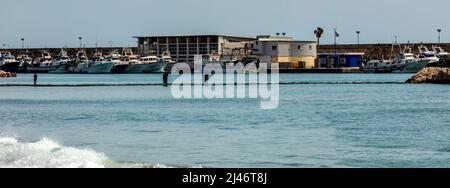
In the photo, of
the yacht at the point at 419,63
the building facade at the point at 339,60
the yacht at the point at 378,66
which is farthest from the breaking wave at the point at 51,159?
the building facade at the point at 339,60

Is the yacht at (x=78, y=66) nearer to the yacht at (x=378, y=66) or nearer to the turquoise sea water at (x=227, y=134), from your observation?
the yacht at (x=378, y=66)

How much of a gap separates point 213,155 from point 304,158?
87.8 inches

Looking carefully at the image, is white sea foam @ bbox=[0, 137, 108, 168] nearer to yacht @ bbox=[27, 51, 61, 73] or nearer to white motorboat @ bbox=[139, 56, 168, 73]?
white motorboat @ bbox=[139, 56, 168, 73]

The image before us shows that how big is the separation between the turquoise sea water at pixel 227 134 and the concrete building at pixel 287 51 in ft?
298

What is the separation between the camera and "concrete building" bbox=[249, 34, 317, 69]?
143 meters

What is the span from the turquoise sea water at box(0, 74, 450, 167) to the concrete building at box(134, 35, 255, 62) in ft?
338

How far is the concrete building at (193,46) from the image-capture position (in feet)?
510

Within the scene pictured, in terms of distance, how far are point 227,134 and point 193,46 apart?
129m

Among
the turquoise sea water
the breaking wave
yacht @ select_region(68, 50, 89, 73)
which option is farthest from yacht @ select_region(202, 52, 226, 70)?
the breaking wave

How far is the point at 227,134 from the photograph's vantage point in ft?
93.8

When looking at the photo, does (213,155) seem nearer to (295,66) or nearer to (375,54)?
(295,66)

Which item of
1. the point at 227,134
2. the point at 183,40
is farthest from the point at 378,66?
the point at 227,134

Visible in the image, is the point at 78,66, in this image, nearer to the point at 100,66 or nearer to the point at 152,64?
the point at 100,66
